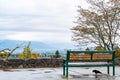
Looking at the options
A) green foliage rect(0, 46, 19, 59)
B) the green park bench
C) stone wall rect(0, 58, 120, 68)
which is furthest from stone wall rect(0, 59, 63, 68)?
the green park bench

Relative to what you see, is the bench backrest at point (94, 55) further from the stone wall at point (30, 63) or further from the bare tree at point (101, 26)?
the bare tree at point (101, 26)

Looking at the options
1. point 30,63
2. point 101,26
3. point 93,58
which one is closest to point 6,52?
point 30,63

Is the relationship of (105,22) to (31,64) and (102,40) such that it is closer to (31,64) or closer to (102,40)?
(102,40)

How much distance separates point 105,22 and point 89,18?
1619mm

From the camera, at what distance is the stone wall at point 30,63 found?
20.2 meters

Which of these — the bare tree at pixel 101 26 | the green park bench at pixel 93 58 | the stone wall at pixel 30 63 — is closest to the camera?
the green park bench at pixel 93 58

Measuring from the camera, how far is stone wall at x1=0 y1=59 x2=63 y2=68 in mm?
20234

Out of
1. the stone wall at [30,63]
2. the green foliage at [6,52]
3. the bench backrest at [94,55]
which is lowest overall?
the stone wall at [30,63]

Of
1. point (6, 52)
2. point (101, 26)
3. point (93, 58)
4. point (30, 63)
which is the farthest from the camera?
point (101, 26)

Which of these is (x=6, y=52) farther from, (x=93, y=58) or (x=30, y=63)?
(x=93, y=58)

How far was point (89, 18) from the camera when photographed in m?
41.1

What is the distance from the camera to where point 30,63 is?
20.8 meters

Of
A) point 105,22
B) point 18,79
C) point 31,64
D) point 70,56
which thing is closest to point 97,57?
point 70,56

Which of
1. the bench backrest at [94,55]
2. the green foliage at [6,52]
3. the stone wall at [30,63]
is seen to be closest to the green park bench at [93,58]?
the bench backrest at [94,55]
